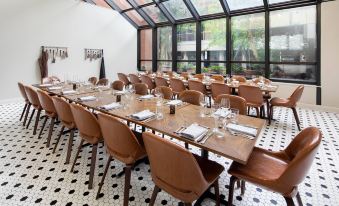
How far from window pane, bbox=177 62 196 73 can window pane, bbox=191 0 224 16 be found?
6.11 feet

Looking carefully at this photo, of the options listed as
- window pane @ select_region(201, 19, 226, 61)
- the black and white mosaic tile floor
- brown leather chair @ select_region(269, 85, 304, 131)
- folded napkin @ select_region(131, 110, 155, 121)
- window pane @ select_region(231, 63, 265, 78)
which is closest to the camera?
the black and white mosaic tile floor

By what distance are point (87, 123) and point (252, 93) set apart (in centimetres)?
322

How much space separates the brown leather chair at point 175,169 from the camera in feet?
4.64

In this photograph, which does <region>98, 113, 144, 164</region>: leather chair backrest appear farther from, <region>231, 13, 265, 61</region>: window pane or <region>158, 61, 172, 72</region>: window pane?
<region>158, 61, 172, 72</region>: window pane

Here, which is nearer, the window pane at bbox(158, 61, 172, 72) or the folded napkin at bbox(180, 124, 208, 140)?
the folded napkin at bbox(180, 124, 208, 140)

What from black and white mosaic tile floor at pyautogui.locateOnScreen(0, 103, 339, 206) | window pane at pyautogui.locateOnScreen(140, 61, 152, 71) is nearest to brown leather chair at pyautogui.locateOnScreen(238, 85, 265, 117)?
black and white mosaic tile floor at pyautogui.locateOnScreen(0, 103, 339, 206)

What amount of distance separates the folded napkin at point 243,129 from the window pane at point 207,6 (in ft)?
18.8

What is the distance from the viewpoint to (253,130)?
2008 millimetres

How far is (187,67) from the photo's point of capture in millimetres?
8492

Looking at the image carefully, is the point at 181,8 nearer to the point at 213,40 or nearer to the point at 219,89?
the point at 213,40

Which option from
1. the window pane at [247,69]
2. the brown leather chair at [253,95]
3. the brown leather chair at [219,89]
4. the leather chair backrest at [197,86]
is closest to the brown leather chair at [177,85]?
the leather chair backrest at [197,86]

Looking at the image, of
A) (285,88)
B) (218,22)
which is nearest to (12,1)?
(218,22)

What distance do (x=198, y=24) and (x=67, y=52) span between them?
4650mm

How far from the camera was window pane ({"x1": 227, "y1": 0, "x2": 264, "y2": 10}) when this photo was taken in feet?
20.4
